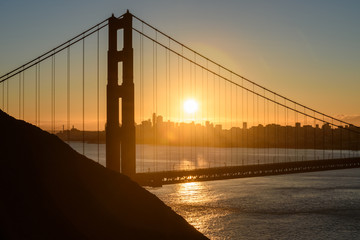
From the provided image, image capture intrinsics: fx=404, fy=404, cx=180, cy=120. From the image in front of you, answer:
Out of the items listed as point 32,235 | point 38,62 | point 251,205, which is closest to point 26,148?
point 32,235

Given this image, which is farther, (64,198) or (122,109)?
(122,109)

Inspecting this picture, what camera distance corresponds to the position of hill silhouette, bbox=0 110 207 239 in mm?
6965

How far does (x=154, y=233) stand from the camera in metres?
8.27

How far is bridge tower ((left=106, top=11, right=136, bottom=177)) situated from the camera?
26344mm

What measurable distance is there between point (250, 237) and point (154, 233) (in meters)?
32.9

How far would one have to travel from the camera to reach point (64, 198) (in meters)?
7.66

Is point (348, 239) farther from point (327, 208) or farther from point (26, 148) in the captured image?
point (26, 148)

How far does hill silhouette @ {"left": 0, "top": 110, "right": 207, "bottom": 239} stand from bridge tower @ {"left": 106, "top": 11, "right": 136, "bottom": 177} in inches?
670

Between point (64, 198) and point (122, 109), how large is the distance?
64.9 feet

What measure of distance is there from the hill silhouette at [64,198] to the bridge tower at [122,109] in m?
17.0

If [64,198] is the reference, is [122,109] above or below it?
above

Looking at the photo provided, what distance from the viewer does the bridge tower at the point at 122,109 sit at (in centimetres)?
2634

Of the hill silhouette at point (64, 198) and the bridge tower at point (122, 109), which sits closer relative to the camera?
the hill silhouette at point (64, 198)

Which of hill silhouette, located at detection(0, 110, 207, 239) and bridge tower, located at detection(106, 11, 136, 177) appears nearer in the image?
hill silhouette, located at detection(0, 110, 207, 239)
